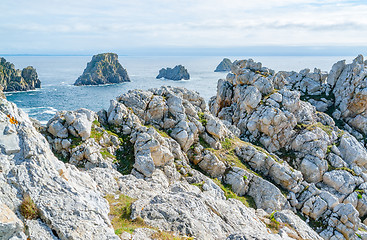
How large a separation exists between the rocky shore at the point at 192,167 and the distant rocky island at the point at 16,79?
137553mm

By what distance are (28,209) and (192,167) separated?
2376 centimetres

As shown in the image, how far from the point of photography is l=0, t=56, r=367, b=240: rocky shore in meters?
13.4

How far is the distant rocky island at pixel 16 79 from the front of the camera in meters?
150

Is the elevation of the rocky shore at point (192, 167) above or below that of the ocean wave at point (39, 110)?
above

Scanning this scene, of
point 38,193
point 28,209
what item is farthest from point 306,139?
point 28,209

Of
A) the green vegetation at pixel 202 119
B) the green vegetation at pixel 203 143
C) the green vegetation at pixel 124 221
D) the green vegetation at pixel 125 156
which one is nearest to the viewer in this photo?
the green vegetation at pixel 124 221

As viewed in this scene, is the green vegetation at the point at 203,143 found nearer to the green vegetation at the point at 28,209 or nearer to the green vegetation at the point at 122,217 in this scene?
the green vegetation at the point at 122,217

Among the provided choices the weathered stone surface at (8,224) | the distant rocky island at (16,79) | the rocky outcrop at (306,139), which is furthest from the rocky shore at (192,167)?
the distant rocky island at (16,79)

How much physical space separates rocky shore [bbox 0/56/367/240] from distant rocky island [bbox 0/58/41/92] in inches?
5415

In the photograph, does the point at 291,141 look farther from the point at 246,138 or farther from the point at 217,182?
the point at 217,182

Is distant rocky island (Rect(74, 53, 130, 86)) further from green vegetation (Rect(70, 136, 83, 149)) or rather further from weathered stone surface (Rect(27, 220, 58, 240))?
weathered stone surface (Rect(27, 220, 58, 240))

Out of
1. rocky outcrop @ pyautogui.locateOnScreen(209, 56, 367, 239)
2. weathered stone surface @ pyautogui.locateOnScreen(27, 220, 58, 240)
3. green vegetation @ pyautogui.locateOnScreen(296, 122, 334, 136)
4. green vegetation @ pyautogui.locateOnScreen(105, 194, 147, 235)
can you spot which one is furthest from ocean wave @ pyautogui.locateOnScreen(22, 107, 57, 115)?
weathered stone surface @ pyautogui.locateOnScreen(27, 220, 58, 240)

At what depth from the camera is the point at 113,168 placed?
2792cm

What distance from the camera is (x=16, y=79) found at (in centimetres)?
15525
